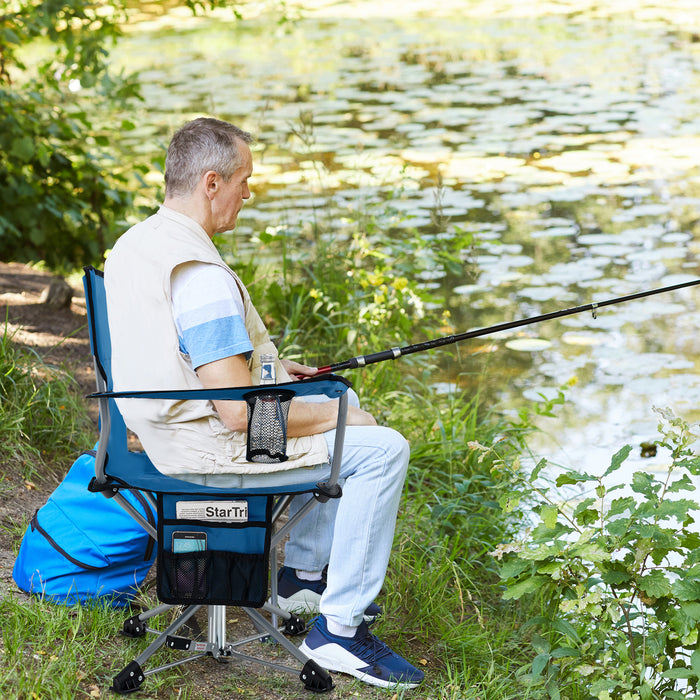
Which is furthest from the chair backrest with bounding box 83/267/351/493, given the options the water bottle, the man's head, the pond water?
the pond water

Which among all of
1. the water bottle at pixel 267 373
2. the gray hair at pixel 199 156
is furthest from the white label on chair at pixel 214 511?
the gray hair at pixel 199 156

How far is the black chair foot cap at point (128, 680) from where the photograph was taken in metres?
2.06

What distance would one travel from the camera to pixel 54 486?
3.06 m

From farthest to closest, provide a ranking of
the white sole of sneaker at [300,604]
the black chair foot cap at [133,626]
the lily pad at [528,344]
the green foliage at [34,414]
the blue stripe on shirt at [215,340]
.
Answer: the lily pad at [528,344], the green foliage at [34,414], the white sole of sneaker at [300,604], the black chair foot cap at [133,626], the blue stripe on shirt at [215,340]

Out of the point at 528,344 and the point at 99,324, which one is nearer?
the point at 99,324

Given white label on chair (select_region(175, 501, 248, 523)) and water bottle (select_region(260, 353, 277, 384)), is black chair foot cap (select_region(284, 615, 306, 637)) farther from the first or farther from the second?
water bottle (select_region(260, 353, 277, 384))

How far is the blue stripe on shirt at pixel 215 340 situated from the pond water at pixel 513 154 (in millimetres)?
1674

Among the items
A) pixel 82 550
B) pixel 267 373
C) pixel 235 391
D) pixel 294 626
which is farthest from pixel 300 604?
pixel 235 391

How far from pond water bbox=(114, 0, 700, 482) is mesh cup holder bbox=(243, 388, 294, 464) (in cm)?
173

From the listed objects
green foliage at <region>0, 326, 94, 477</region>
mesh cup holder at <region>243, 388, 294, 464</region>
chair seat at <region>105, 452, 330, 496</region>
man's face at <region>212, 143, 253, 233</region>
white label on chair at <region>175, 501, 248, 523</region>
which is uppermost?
man's face at <region>212, 143, 253, 233</region>

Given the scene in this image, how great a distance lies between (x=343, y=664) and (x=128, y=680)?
47 cm

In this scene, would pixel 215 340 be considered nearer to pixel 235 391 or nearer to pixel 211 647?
pixel 235 391

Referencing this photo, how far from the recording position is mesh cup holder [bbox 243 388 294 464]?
→ 6.28 ft

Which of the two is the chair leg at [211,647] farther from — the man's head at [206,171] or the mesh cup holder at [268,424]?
the man's head at [206,171]
